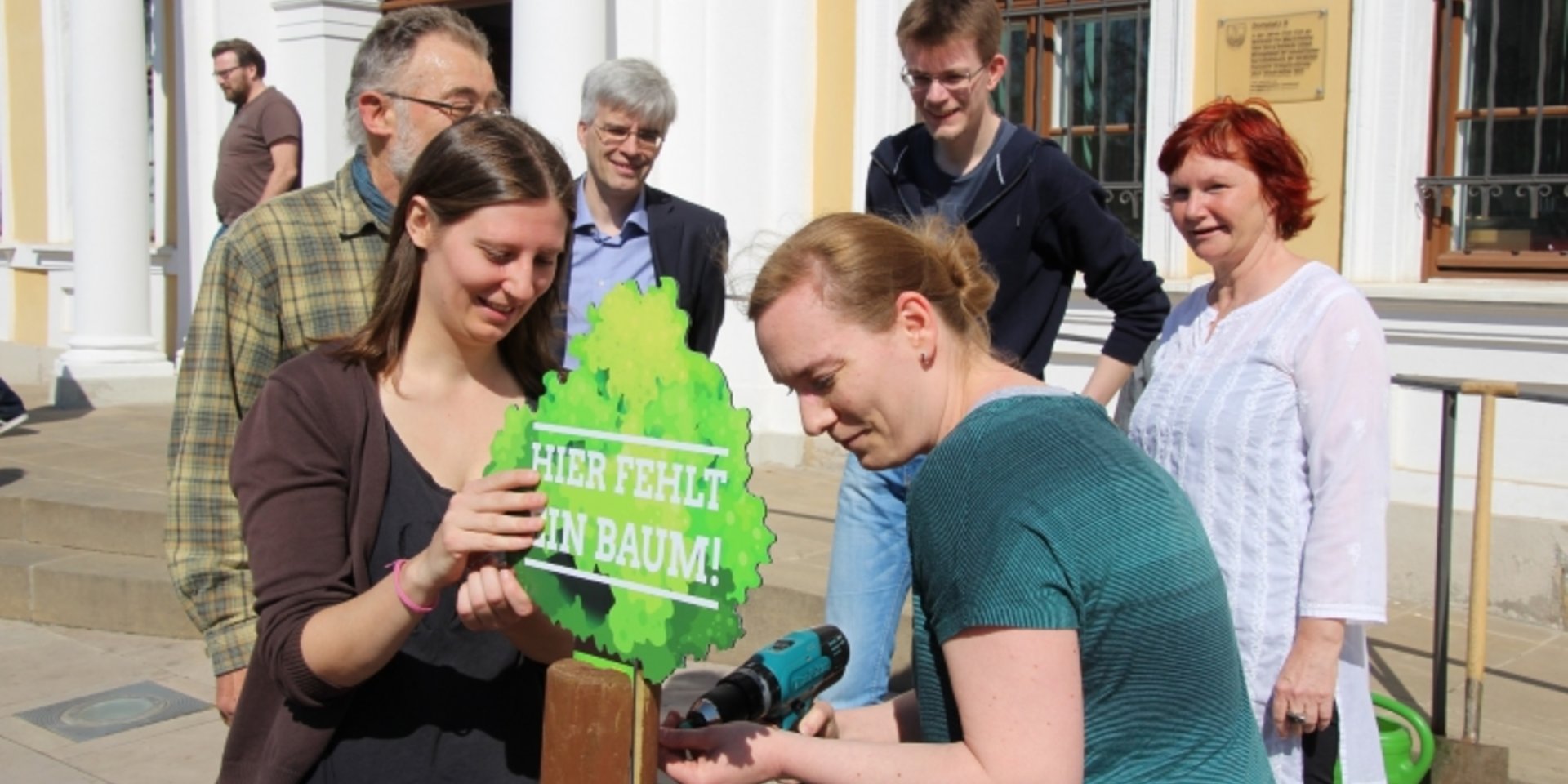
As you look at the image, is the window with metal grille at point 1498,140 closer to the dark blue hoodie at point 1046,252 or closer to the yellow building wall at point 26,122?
the dark blue hoodie at point 1046,252

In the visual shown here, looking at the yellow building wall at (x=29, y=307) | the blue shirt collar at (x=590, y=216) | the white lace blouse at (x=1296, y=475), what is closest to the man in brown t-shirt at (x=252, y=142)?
the blue shirt collar at (x=590, y=216)

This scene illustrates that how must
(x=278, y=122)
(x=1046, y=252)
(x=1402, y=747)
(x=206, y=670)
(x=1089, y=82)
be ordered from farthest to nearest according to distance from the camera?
(x=278, y=122)
(x=1089, y=82)
(x=206, y=670)
(x=1046, y=252)
(x=1402, y=747)

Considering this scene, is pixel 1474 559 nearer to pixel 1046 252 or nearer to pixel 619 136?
pixel 1046 252

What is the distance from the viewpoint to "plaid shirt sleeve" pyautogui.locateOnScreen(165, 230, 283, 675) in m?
2.21

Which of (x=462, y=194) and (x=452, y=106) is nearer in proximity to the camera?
(x=462, y=194)

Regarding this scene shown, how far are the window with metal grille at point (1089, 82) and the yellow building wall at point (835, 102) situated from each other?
806 mm

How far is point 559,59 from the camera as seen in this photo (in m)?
6.81

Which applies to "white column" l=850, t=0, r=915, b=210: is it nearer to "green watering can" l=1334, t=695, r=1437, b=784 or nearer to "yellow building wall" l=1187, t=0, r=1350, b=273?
"yellow building wall" l=1187, t=0, r=1350, b=273

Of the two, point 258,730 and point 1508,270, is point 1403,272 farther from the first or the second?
point 258,730

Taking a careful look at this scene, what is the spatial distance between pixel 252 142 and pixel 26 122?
19.8 feet

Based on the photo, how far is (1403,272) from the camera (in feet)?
18.5

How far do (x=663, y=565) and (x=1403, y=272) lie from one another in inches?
197

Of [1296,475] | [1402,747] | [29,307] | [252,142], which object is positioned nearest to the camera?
[1296,475]

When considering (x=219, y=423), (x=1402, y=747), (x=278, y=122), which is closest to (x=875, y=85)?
(x=278, y=122)
